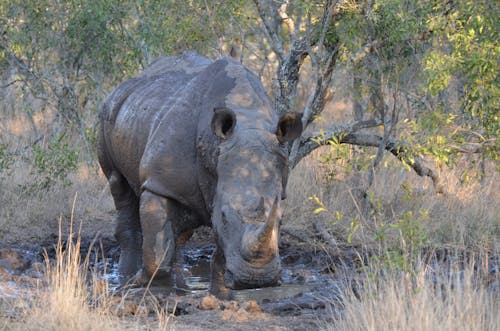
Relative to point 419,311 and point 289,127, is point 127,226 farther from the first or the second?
point 419,311

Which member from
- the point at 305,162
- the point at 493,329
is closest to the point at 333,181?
the point at 305,162

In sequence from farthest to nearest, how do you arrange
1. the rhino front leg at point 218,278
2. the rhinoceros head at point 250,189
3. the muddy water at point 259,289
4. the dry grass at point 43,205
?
the dry grass at point 43,205, the rhino front leg at point 218,278, the muddy water at point 259,289, the rhinoceros head at point 250,189

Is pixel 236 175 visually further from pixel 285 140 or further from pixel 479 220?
pixel 479 220

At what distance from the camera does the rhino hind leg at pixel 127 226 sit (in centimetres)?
938

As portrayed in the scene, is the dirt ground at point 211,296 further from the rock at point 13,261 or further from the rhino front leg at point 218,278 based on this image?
the rhino front leg at point 218,278

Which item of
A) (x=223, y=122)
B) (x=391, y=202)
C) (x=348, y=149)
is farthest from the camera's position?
(x=391, y=202)

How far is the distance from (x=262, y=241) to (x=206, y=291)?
2.19 m

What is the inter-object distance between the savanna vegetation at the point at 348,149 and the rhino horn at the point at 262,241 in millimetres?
664

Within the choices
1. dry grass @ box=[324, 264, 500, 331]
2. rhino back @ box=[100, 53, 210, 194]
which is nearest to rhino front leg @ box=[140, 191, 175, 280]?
rhino back @ box=[100, 53, 210, 194]

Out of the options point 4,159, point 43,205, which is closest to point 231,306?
point 43,205

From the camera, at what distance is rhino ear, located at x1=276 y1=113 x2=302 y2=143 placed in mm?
6988

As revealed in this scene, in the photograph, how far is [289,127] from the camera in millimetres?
7047

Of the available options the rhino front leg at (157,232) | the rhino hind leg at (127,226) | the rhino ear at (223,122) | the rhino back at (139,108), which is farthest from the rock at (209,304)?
the rhino hind leg at (127,226)

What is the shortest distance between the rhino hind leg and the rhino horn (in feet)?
10.5
